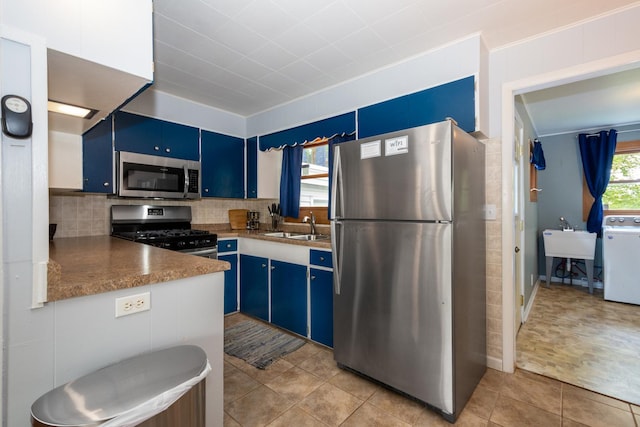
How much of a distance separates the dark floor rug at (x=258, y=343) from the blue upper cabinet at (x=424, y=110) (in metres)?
2.00

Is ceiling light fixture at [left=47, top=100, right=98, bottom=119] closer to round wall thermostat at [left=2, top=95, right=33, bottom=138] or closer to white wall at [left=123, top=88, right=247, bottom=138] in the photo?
round wall thermostat at [left=2, top=95, right=33, bottom=138]

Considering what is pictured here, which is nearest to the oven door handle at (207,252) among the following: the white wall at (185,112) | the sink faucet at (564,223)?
the white wall at (185,112)

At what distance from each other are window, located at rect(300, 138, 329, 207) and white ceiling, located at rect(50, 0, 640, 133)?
96 centimetres

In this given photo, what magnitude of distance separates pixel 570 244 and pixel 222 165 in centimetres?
500

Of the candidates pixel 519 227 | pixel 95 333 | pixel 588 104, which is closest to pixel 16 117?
pixel 95 333

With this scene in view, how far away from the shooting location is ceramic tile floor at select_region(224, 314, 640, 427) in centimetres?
170

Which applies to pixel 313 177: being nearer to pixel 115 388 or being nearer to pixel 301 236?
pixel 301 236

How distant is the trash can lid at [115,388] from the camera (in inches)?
30.6

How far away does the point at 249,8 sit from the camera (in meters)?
1.83

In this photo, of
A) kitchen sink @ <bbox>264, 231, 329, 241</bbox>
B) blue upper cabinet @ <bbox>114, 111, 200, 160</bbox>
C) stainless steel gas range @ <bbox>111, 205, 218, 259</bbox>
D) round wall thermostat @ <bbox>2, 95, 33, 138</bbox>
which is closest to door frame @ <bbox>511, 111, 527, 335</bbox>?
kitchen sink @ <bbox>264, 231, 329, 241</bbox>

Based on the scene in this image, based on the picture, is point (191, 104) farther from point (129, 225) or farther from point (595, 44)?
point (595, 44)

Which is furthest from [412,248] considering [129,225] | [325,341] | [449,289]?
[129,225]

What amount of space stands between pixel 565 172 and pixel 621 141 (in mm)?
742

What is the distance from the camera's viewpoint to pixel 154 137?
10.0 feet
